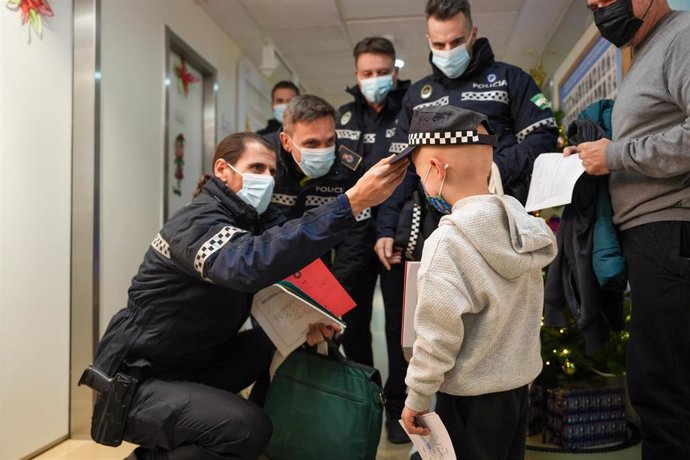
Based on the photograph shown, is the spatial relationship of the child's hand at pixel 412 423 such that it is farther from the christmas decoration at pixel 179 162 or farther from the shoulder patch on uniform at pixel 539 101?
the christmas decoration at pixel 179 162

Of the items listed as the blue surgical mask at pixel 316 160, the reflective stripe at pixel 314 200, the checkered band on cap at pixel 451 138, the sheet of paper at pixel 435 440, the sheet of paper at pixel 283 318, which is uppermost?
the blue surgical mask at pixel 316 160

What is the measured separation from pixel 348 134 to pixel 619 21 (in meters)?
1.18

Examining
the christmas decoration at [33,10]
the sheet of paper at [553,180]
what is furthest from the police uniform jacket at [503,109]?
the christmas decoration at [33,10]

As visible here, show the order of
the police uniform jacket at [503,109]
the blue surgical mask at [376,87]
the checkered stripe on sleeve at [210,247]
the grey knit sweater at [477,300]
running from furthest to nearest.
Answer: the blue surgical mask at [376,87]
the police uniform jacket at [503,109]
the checkered stripe on sleeve at [210,247]
the grey knit sweater at [477,300]

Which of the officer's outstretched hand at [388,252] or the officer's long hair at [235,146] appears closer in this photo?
the officer's long hair at [235,146]

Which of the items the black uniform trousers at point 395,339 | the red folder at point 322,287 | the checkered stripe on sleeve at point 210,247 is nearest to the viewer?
the checkered stripe on sleeve at point 210,247

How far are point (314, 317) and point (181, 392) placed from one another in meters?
0.47

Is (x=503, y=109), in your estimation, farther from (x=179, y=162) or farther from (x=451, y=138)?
(x=179, y=162)

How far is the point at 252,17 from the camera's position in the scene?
389cm

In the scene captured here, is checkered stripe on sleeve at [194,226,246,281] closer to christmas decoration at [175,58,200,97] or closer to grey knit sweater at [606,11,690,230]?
grey knit sweater at [606,11,690,230]

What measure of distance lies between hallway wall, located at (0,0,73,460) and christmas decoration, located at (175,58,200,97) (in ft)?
4.24

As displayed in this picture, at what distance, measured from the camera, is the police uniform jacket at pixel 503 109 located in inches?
75.0

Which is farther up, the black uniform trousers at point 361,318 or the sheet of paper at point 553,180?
the sheet of paper at point 553,180

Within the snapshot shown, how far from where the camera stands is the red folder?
5.62 ft
